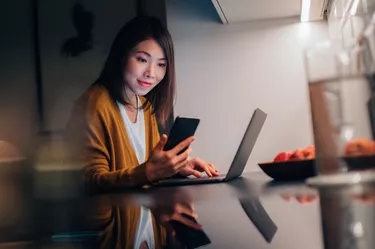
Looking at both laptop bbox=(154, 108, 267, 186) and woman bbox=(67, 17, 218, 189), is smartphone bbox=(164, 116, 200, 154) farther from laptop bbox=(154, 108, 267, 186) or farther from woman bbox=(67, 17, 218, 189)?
woman bbox=(67, 17, 218, 189)

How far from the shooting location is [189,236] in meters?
0.36

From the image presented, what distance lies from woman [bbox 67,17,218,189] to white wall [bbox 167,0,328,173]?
0.08 metres

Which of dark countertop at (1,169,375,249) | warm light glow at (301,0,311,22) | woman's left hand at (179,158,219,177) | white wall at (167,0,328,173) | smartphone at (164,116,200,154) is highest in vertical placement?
warm light glow at (301,0,311,22)

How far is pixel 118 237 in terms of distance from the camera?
38 centimetres

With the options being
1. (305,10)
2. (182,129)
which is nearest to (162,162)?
(182,129)

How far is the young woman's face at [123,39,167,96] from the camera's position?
7.34ft

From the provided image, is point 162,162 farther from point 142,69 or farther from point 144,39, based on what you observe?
point 144,39

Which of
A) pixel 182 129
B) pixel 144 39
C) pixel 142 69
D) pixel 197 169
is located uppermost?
pixel 144 39

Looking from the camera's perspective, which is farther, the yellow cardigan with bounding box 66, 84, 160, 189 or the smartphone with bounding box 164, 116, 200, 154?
the yellow cardigan with bounding box 66, 84, 160, 189

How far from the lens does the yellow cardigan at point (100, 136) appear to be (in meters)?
2.03

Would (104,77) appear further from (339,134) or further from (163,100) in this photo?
(339,134)

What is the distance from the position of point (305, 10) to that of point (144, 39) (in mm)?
719

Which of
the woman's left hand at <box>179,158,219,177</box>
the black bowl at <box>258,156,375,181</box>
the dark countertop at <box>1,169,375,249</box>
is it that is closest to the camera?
the dark countertop at <box>1,169,375,249</box>

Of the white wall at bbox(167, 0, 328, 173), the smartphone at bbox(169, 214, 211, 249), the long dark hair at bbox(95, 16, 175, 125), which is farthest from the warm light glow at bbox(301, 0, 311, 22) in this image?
the smartphone at bbox(169, 214, 211, 249)
